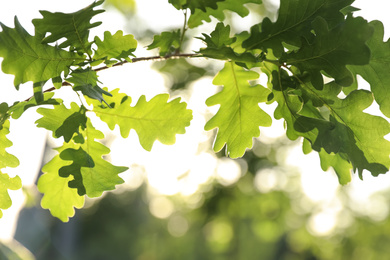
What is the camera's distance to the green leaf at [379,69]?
0.83 metres

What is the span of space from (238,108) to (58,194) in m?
0.42

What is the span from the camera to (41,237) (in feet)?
23.5

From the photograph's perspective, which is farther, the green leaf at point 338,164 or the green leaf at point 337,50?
the green leaf at point 338,164

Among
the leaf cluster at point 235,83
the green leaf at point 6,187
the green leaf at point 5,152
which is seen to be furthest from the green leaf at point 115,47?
the green leaf at point 6,187

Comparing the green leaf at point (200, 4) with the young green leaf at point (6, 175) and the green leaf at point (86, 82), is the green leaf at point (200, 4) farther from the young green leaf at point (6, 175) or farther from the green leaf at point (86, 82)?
the young green leaf at point (6, 175)

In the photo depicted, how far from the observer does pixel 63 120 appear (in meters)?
0.91

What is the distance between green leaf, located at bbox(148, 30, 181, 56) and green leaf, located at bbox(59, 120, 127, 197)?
0.20m

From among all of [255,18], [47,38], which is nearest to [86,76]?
[47,38]

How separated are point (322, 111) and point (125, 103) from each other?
39 cm

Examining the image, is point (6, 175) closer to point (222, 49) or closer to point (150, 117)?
point (150, 117)

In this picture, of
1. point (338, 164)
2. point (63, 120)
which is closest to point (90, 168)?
point (63, 120)

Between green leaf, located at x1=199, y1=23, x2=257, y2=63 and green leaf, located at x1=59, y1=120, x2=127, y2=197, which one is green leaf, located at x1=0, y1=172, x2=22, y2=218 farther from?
green leaf, located at x1=199, y1=23, x2=257, y2=63

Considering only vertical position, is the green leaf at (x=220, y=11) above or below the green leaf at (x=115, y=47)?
below

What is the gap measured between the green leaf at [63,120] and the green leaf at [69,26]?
0.39ft
